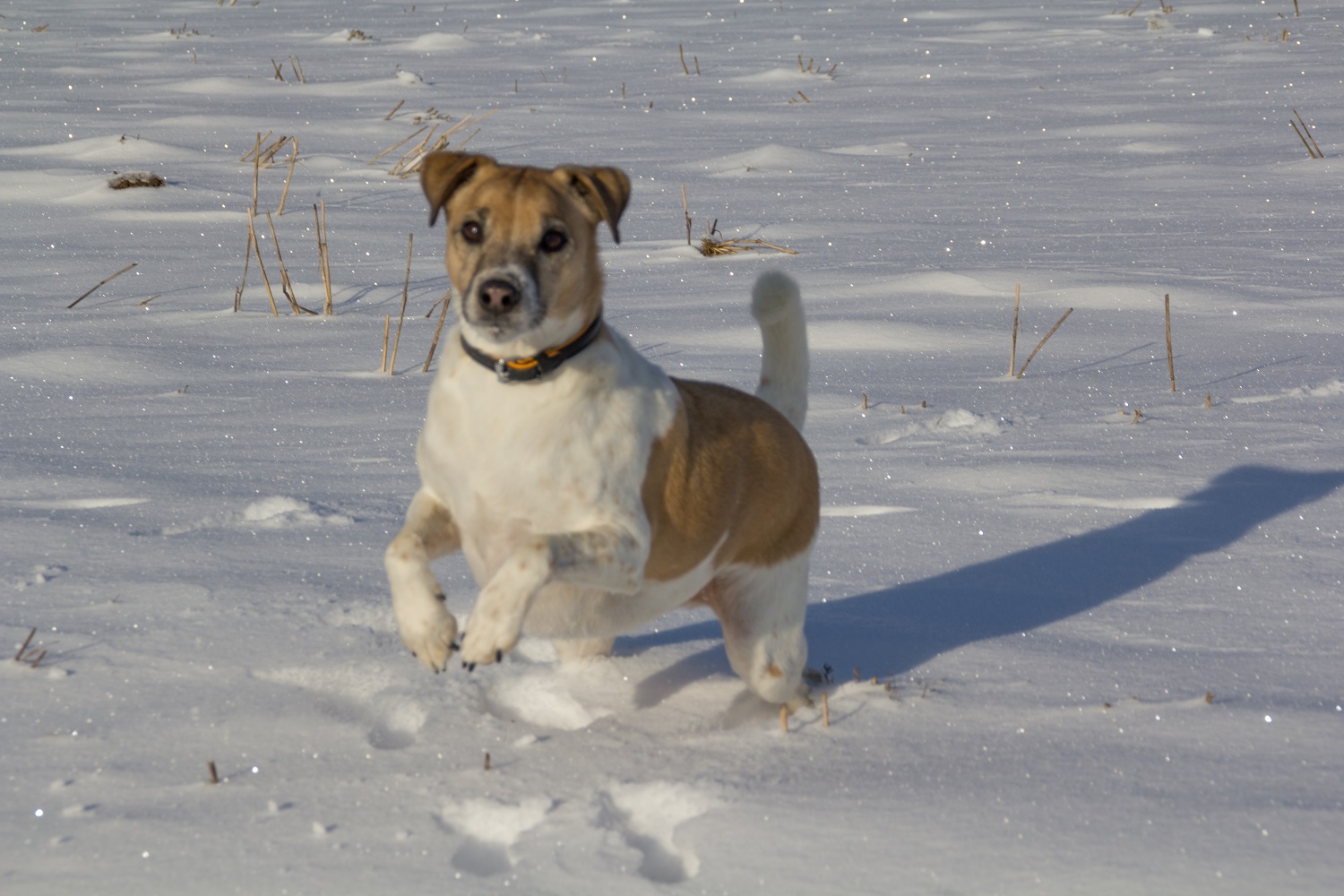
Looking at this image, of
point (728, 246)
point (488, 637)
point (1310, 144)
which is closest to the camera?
point (488, 637)

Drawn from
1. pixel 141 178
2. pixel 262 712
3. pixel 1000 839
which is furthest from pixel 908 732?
pixel 141 178

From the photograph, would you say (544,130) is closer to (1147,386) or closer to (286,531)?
(1147,386)

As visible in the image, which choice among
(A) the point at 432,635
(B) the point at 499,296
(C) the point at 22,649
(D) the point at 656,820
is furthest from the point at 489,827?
(C) the point at 22,649

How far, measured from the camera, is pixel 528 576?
2.66 metres

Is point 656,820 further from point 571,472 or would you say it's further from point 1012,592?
point 1012,592

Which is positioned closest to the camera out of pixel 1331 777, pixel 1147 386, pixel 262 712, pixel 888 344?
pixel 1331 777

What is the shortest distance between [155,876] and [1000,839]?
1.43m

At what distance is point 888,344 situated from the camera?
6.19 metres

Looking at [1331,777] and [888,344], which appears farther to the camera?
[888,344]

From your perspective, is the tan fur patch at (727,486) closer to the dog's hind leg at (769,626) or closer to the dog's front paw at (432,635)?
the dog's hind leg at (769,626)

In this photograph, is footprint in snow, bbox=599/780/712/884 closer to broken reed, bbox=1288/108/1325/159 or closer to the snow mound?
the snow mound

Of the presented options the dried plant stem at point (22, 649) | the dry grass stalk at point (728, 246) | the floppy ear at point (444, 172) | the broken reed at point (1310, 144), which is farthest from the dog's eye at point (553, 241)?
the broken reed at point (1310, 144)

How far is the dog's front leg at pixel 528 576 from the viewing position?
2.67 meters

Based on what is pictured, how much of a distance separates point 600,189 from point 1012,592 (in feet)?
5.26
